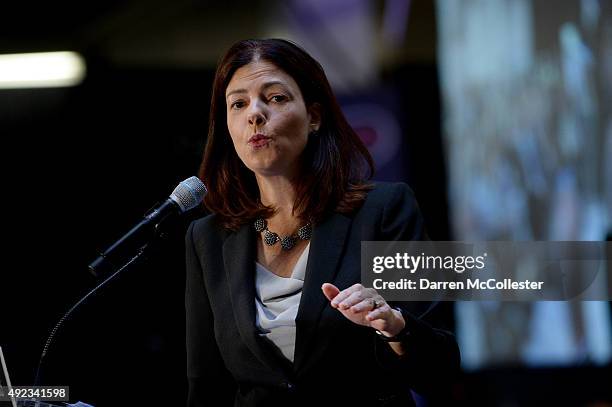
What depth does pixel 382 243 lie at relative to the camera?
1600 millimetres

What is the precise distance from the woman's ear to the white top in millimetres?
235

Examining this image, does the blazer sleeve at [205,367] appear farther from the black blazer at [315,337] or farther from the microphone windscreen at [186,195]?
the microphone windscreen at [186,195]

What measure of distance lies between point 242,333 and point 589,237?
1.35 metres

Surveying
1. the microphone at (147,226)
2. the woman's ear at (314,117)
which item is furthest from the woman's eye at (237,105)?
the microphone at (147,226)

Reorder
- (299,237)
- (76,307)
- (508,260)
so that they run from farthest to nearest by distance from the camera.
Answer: (508,260) < (299,237) < (76,307)

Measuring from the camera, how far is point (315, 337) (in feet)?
4.92

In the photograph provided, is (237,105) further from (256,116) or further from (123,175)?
(123,175)

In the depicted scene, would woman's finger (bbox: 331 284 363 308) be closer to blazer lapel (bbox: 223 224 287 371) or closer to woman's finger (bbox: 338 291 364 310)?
woman's finger (bbox: 338 291 364 310)

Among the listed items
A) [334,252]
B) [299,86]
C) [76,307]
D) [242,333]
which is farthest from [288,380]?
[299,86]

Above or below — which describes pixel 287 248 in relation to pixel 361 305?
above

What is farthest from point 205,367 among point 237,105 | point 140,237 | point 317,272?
point 237,105

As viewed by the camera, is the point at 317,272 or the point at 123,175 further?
the point at 123,175

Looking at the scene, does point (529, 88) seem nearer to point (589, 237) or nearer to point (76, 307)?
point (589, 237)

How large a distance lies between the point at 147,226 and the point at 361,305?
355mm
